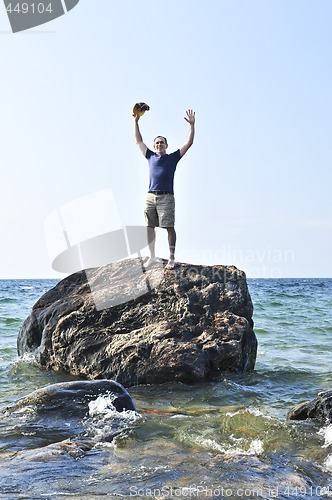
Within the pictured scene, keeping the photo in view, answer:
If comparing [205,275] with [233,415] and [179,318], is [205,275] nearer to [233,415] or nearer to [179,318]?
[179,318]

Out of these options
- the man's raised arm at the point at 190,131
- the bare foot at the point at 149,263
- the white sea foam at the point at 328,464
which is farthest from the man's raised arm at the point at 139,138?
the white sea foam at the point at 328,464

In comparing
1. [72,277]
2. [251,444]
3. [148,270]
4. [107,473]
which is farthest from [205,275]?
[107,473]

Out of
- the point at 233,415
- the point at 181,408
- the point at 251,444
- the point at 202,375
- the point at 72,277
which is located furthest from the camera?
the point at 72,277

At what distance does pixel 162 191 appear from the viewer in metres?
8.40

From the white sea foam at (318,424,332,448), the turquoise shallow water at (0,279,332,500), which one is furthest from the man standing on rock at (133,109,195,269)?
the white sea foam at (318,424,332,448)

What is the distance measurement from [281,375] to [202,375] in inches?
66.0

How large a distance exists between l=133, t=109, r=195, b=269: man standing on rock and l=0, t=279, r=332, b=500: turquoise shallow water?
233 cm

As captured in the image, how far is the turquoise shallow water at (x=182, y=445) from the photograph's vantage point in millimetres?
3748

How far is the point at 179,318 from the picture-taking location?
25.0 feet

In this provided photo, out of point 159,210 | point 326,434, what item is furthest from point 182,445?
point 159,210

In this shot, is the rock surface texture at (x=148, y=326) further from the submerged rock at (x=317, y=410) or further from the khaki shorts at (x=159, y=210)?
the submerged rock at (x=317, y=410)

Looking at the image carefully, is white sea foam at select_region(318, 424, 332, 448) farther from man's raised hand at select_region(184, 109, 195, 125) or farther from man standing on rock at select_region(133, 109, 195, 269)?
man's raised hand at select_region(184, 109, 195, 125)

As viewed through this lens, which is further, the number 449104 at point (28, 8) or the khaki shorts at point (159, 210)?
the khaki shorts at point (159, 210)

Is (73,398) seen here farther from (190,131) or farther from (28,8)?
(190,131)
